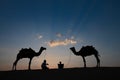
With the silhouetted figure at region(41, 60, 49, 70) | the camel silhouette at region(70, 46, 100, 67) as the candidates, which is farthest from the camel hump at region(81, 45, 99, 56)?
the silhouetted figure at region(41, 60, 49, 70)

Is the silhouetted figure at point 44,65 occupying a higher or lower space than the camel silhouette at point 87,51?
lower

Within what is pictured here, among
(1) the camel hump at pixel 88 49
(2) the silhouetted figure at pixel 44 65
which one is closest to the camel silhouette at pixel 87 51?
(1) the camel hump at pixel 88 49

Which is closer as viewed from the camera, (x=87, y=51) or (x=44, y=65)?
(x=44, y=65)

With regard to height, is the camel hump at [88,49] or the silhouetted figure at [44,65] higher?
the camel hump at [88,49]

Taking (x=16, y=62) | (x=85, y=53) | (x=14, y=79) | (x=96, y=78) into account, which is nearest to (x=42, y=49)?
(x=16, y=62)

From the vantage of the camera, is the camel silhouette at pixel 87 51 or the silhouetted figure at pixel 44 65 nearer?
the silhouetted figure at pixel 44 65

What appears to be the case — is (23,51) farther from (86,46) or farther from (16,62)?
(86,46)

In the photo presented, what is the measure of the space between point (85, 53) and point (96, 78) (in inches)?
466

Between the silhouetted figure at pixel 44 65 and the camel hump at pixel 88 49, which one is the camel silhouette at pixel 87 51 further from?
the silhouetted figure at pixel 44 65

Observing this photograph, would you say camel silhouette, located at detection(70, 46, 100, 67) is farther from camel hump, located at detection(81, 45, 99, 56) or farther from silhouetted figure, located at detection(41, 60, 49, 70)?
silhouetted figure, located at detection(41, 60, 49, 70)

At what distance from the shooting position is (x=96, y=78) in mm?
15430

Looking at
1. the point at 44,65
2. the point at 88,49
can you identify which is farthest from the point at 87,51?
the point at 44,65

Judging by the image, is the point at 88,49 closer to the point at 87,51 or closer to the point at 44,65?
the point at 87,51

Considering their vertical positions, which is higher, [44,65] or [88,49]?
[88,49]
